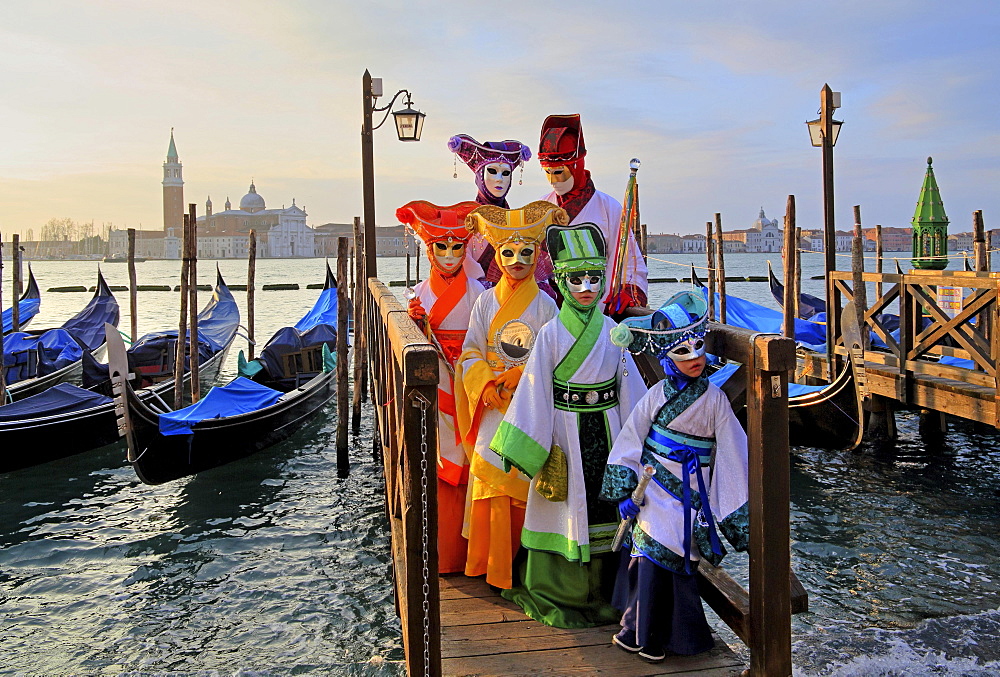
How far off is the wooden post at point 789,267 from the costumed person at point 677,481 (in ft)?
22.4

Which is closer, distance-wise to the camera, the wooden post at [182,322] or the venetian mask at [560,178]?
the venetian mask at [560,178]

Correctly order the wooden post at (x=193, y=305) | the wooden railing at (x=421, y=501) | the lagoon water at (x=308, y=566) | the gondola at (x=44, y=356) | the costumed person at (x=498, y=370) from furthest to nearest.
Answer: the gondola at (x=44, y=356)
the wooden post at (x=193, y=305)
the lagoon water at (x=308, y=566)
the costumed person at (x=498, y=370)
the wooden railing at (x=421, y=501)

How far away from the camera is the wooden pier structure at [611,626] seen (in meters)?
2.08

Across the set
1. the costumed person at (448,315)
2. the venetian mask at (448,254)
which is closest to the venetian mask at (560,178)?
the costumed person at (448,315)

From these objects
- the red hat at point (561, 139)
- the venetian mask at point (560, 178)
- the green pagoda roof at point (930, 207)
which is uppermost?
the green pagoda roof at point (930, 207)

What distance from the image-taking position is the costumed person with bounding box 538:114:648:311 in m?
3.38

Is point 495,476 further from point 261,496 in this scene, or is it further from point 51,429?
point 51,429

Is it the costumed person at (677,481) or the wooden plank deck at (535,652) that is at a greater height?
the costumed person at (677,481)

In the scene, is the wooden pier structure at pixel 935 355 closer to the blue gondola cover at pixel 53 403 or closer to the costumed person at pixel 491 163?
the costumed person at pixel 491 163

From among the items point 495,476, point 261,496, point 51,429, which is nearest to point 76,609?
point 261,496

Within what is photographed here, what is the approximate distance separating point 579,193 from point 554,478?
1353 millimetres

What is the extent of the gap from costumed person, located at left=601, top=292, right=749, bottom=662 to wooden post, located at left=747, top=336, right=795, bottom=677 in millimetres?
144

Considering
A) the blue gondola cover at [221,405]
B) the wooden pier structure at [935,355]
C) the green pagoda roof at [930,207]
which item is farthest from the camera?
the green pagoda roof at [930,207]

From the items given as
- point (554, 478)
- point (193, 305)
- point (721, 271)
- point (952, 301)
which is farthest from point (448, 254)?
point (721, 271)
